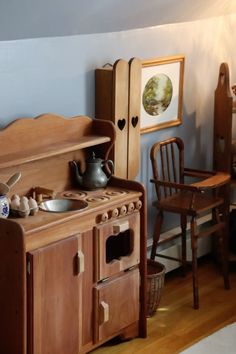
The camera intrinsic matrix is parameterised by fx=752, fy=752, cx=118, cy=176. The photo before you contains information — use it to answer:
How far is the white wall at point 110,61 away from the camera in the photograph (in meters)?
3.57

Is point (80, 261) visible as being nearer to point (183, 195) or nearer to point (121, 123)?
point (121, 123)

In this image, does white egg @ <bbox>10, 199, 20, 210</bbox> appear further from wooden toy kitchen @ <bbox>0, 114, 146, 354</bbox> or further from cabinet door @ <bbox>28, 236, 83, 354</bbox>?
cabinet door @ <bbox>28, 236, 83, 354</bbox>

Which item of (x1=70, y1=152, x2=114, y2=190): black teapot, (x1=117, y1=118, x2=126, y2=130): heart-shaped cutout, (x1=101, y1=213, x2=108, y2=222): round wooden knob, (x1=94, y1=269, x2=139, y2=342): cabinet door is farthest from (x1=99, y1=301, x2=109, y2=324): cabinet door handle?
(x1=117, y1=118, x2=126, y2=130): heart-shaped cutout

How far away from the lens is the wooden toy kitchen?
3.21m

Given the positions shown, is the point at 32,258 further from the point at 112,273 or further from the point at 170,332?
the point at 170,332

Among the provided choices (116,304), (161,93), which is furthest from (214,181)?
(116,304)

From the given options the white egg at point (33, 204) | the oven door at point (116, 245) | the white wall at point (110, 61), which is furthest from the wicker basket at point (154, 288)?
the white egg at point (33, 204)

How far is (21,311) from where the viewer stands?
319 cm

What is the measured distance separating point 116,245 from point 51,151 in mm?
677

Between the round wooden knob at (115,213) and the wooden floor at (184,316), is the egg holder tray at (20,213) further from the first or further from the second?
the wooden floor at (184,316)

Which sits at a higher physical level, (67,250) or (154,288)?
(67,250)

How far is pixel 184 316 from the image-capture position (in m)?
4.23

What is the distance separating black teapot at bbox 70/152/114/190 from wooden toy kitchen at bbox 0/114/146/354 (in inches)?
1.4

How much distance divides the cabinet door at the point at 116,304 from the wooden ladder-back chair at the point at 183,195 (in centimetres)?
60
